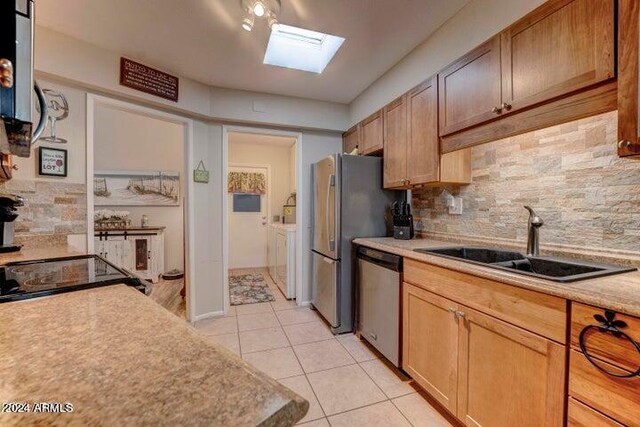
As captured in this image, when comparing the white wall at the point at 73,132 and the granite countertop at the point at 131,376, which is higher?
the white wall at the point at 73,132

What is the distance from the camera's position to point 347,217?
2529 mm

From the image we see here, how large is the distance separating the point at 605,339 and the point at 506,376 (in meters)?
0.43

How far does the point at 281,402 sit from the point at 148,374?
0.69ft

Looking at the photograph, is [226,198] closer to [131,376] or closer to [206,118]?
[206,118]

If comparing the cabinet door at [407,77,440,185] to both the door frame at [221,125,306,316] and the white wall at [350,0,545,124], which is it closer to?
the white wall at [350,0,545,124]

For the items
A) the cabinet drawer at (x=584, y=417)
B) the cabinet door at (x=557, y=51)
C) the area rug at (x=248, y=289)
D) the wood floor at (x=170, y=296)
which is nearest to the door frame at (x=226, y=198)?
the area rug at (x=248, y=289)

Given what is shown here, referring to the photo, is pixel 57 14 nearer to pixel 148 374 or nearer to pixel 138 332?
pixel 138 332

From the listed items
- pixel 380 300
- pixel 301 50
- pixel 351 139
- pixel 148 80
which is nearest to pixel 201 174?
pixel 148 80

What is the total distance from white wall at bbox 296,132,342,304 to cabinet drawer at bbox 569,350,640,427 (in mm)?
2540

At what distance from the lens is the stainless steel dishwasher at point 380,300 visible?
75.0 inches

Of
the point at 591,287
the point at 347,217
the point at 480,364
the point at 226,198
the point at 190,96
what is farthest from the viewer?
the point at 226,198

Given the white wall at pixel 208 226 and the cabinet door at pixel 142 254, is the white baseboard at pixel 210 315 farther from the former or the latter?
the cabinet door at pixel 142 254

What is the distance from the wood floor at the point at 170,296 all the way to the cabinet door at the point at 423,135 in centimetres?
267

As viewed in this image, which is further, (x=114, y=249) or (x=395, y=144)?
(x=114, y=249)
